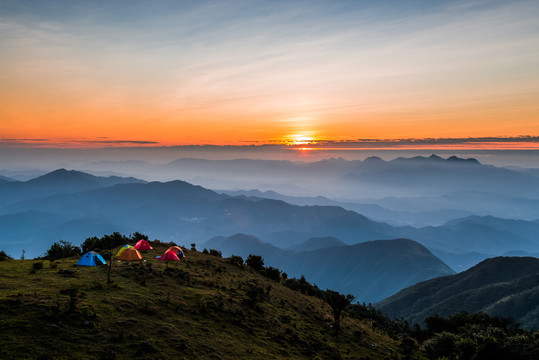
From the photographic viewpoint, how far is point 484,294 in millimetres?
112562

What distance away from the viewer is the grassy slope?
13320 millimetres

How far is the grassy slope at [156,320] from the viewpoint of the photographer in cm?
1332

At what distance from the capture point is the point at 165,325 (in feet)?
56.0

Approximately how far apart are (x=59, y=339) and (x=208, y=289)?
47.8 feet

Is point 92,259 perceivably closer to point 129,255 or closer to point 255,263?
point 129,255

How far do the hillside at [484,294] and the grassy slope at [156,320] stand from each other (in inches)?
3852

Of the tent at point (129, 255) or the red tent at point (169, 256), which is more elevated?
the tent at point (129, 255)

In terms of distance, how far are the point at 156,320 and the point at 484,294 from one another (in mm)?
139362

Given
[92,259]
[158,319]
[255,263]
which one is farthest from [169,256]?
[255,263]

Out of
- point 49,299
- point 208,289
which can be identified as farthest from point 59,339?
point 208,289

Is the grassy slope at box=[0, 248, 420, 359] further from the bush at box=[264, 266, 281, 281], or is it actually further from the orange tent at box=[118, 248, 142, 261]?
the bush at box=[264, 266, 281, 281]

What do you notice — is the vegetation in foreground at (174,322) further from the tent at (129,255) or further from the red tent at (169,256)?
the tent at (129,255)

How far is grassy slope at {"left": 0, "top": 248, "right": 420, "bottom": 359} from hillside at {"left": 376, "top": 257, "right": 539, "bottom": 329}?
321 feet

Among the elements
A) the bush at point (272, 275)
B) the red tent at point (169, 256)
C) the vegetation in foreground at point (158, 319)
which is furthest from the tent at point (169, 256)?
the bush at point (272, 275)
